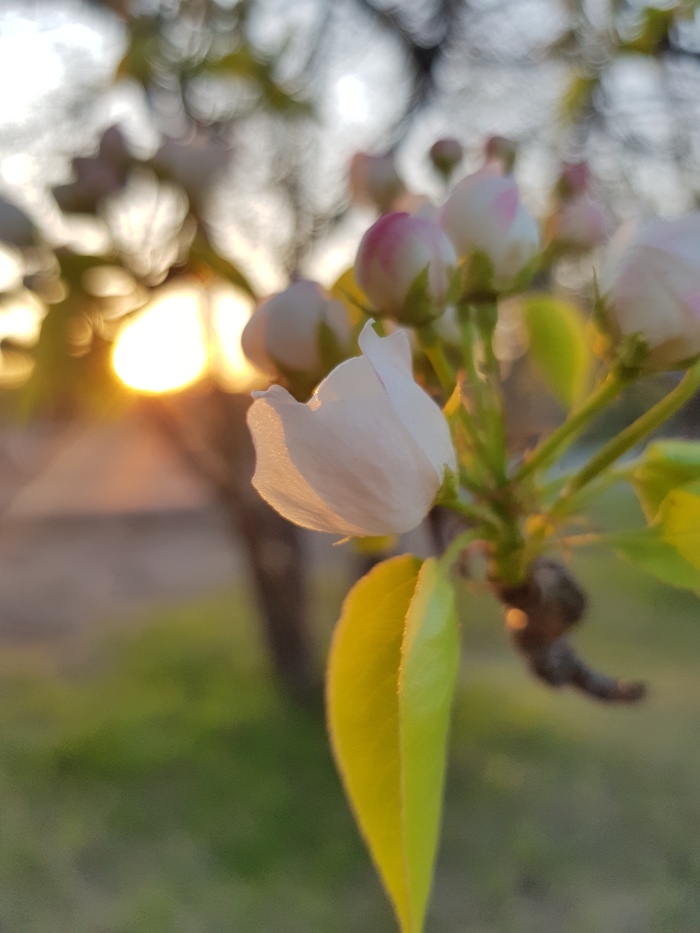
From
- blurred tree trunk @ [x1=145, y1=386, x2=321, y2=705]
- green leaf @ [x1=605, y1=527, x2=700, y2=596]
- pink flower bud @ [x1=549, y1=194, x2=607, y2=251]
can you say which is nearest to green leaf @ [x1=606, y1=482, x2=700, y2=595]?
green leaf @ [x1=605, y1=527, x2=700, y2=596]

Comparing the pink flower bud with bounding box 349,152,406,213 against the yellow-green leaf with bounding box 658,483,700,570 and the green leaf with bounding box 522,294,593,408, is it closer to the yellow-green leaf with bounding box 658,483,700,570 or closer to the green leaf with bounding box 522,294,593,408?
the green leaf with bounding box 522,294,593,408

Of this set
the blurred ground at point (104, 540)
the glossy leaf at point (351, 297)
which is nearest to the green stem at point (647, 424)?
the glossy leaf at point (351, 297)

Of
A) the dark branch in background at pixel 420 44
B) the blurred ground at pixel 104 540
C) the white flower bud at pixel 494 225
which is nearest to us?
the white flower bud at pixel 494 225

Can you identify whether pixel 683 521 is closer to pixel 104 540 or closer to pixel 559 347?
pixel 559 347

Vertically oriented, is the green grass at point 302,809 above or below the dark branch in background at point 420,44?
below

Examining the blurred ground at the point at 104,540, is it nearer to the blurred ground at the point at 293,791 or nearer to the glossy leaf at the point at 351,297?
the blurred ground at the point at 293,791

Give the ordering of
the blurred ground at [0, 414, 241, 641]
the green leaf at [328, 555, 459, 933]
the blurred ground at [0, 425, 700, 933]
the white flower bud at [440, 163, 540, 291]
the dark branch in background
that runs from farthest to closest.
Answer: the blurred ground at [0, 414, 241, 641] < the blurred ground at [0, 425, 700, 933] < the dark branch in background < the white flower bud at [440, 163, 540, 291] < the green leaf at [328, 555, 459, 933]
